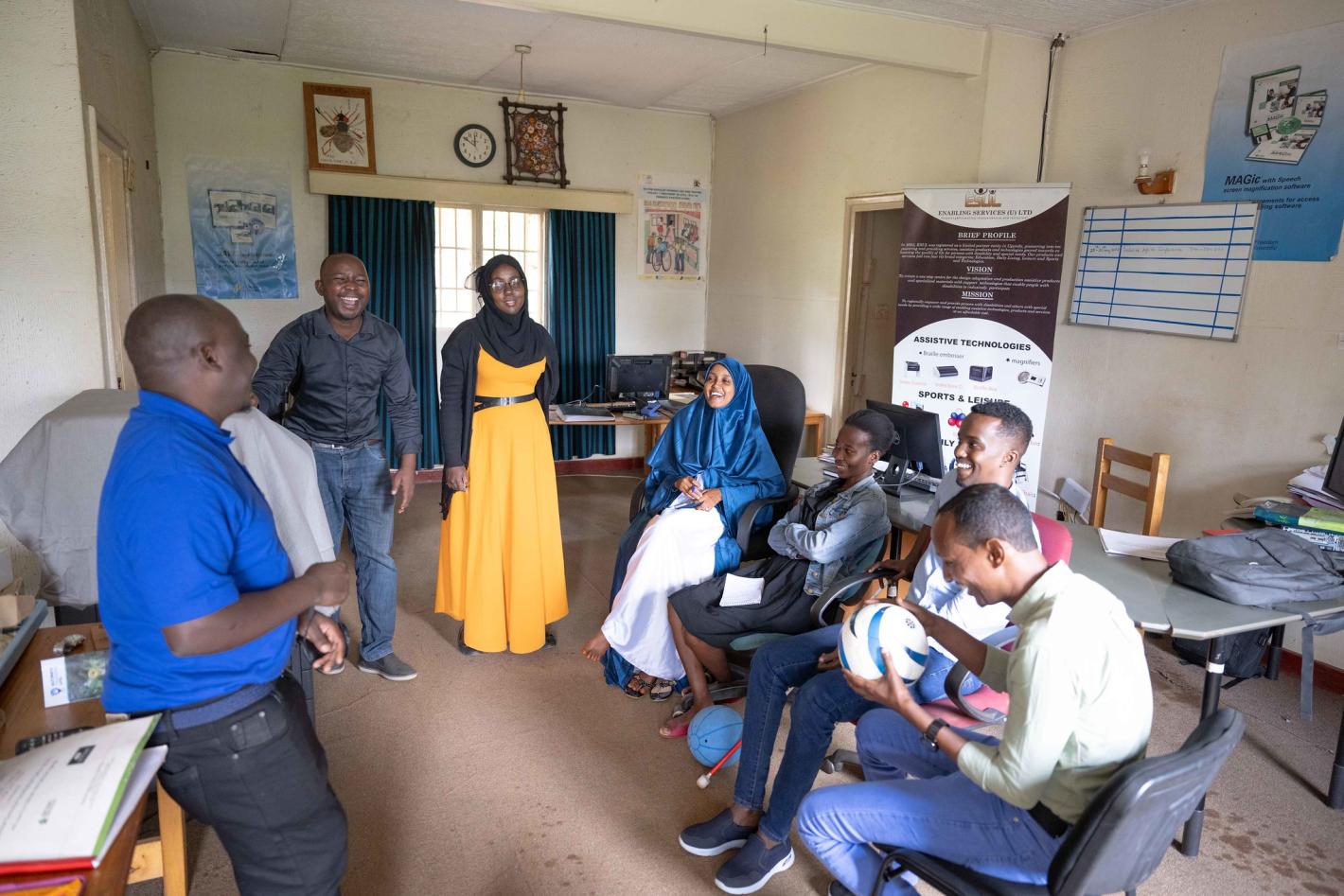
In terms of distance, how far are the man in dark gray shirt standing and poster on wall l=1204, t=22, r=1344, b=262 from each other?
11.3 feet

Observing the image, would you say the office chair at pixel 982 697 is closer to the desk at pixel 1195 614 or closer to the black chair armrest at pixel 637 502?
the desk at pixel 1195 614

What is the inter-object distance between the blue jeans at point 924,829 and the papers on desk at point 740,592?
1009 mm

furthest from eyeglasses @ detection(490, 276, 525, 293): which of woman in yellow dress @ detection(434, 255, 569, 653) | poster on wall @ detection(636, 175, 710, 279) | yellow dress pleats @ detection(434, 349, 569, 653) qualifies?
poster on wall @ detection(636, 175, 710, 279)

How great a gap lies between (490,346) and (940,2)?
8.47ft

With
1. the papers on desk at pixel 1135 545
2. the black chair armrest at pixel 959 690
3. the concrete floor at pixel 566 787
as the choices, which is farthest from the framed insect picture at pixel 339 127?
the black chair armrest at pixel 959 690

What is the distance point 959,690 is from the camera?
2064 mm

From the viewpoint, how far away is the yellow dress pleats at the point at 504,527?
333cm

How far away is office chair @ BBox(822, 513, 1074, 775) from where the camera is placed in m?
Answer: 2.02

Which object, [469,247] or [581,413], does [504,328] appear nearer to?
[581,413]

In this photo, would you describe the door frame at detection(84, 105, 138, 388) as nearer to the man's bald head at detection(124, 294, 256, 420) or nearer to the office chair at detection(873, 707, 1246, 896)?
the man's bald head at detection(124, 294, 256, 420)

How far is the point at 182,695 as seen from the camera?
51.8 inches

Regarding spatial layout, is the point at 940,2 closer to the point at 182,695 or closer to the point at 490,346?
→ the point at 490,346

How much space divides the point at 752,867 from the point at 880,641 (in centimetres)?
84

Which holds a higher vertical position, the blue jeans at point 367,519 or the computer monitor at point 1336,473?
the computer monitor at point 1336,473
